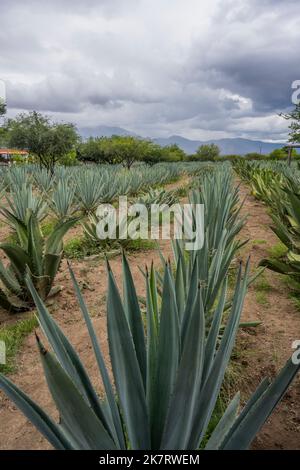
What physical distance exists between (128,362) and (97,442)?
7.7 inches

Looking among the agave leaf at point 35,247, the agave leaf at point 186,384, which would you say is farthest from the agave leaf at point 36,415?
the agave leaf at point 35,247

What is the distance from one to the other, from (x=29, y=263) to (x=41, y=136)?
16001 millimetres

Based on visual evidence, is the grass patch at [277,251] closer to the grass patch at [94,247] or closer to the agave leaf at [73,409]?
the grass patch at [94,247]

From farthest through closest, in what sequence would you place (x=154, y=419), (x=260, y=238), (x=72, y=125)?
(x=72, y=125)
(x=260, y=238)
(x=154, y=419)

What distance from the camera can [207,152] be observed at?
3159 inches

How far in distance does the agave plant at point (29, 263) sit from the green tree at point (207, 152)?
7683cm

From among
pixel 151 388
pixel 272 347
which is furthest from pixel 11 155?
pixel 151 388

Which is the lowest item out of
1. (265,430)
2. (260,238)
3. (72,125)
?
(265,430)

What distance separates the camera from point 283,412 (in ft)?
5.88

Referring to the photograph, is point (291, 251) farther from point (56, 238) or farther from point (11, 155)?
point (11, 155)

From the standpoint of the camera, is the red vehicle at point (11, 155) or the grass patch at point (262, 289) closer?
the grass patch at point (262, 289)

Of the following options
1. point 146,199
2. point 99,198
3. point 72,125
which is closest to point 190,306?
point 146,199

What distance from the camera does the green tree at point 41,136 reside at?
17609 millimetres
